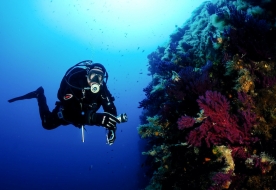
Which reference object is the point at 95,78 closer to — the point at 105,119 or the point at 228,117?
the point at 105,119

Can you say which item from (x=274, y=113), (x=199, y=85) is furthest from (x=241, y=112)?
(x=199, y=85)

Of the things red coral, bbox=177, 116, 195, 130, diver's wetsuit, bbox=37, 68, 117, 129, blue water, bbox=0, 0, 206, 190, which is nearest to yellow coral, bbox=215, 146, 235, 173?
red coral, bbox=177, 116, 195, 130

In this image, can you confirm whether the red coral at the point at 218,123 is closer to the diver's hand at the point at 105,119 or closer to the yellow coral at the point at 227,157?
the yellow coral at the point at 227,157

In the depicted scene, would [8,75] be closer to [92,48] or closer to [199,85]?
[92,48]

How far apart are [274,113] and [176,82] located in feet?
5.18

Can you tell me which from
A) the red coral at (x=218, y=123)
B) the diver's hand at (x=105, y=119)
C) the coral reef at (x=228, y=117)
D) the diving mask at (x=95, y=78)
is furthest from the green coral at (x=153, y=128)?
the red coral at (x=218, y=123)

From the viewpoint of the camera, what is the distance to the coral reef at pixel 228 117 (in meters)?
2.67

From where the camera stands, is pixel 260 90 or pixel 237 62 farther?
pixel 237 62

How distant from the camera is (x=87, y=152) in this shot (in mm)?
74312

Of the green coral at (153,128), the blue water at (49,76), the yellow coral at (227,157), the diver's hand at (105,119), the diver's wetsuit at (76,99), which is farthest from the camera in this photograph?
the blue water at (49,76)

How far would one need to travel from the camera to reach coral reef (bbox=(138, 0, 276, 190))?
8.77 feet

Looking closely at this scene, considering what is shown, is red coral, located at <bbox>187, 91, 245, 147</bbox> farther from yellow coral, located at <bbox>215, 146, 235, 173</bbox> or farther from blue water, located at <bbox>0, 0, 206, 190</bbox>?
blue water, located at <bbox>0, 0, 206, 190</bbox>

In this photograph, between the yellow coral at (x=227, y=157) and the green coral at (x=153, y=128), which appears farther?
the green coral at (x=153, y=128)

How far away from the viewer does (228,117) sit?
2750mm
